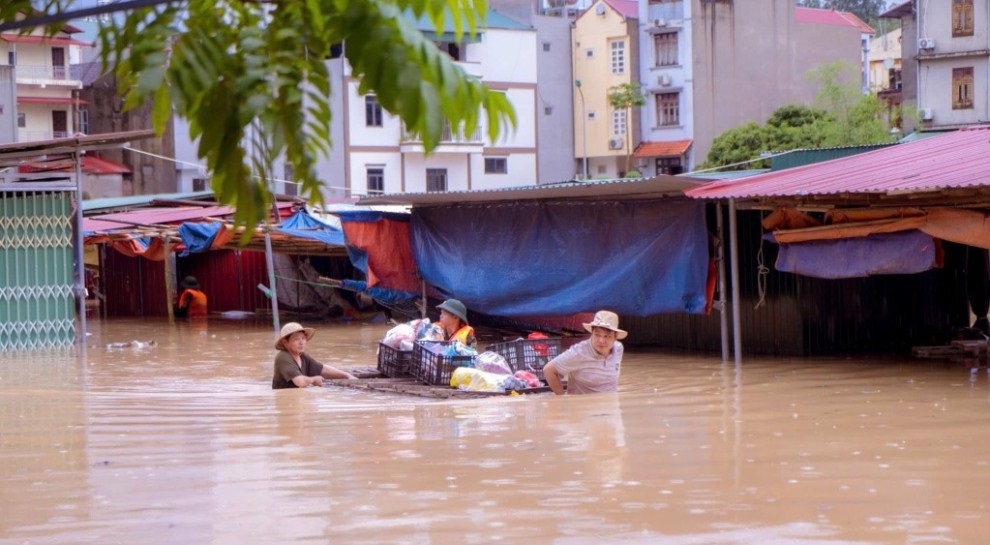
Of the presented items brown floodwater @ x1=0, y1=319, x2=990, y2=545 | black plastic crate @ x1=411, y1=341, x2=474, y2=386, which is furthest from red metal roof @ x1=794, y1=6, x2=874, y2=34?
black plastic crate @ x1=411, y1=341, x2=474, y2=386

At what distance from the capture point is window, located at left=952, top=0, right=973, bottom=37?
47.5 metres

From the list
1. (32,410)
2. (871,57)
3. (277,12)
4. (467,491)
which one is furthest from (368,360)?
(871,57)

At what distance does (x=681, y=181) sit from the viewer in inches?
572

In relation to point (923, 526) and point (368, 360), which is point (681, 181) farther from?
point (923, 526)

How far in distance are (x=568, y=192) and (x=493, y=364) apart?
558cm

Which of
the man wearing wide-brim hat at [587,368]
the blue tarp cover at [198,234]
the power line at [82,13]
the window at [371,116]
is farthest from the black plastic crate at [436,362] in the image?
the window at [371,116]

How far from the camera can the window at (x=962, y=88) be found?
157 feet

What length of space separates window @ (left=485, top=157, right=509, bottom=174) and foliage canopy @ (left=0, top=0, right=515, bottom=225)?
49354mm

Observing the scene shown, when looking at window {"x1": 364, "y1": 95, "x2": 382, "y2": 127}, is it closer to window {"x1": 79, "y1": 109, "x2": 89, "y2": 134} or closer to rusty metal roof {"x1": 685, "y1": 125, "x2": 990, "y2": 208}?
window {"x1": 79, "y1": 109, "x2": 89, "y2": 134}

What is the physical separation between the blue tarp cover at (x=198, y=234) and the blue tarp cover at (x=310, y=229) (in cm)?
142

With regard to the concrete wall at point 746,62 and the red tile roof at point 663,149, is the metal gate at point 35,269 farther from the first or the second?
the concrete wall at point 746,62

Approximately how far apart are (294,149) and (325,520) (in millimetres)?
3791

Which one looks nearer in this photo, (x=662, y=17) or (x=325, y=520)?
(x=325, y=520)

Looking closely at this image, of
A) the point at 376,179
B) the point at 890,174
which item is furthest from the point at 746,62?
the point at 890,174
